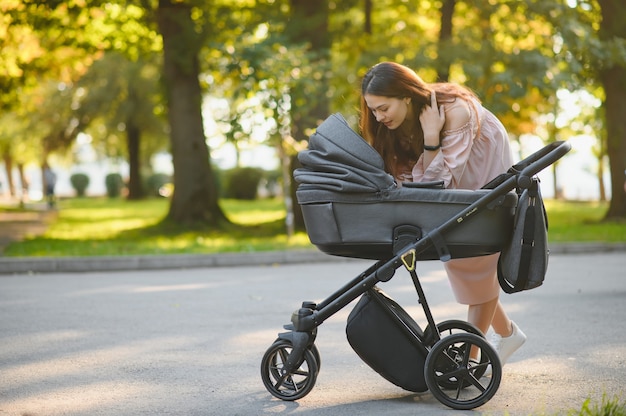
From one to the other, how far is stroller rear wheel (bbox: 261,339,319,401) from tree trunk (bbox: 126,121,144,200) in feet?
118

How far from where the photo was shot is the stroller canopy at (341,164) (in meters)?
4.31

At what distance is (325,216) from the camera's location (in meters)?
4.38

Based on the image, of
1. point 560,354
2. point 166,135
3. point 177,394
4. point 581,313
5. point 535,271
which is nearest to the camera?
point 535,271

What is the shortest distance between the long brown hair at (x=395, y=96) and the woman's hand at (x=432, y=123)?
0.06 metres

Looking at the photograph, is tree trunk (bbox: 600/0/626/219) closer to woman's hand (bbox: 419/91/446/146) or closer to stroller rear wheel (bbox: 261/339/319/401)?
woman's hand (bbox: 419/91/446/146)

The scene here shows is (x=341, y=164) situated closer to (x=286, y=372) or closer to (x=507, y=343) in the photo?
(x=286, y=372)

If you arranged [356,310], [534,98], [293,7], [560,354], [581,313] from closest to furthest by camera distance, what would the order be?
[356,310] → [560,354] → [581,313] → [293,7] → [534,98]

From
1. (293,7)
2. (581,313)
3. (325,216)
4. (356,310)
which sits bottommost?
(581,313)

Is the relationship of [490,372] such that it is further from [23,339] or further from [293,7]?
[293,7]

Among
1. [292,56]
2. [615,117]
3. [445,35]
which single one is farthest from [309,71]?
[615,117]

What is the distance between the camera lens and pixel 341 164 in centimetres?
437

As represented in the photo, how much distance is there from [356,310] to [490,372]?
713 mm

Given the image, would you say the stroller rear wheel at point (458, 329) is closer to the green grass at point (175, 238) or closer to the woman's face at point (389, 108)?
the woman's face at point (389, 108)

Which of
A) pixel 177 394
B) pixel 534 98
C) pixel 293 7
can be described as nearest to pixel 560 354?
pixel 177 394
